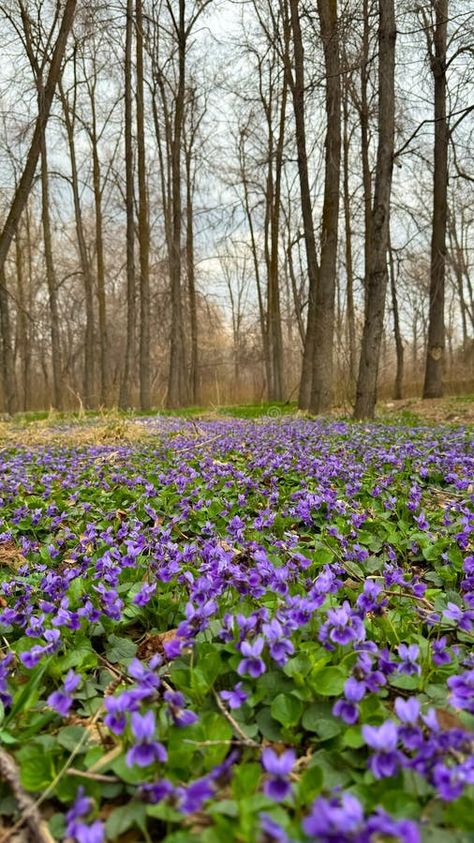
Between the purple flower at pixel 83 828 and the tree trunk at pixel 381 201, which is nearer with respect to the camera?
Result: the purple flower at pixel 83 828

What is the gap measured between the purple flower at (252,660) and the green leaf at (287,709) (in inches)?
2.8

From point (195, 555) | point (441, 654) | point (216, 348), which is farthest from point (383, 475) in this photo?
point (216, 348)

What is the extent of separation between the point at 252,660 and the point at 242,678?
13 cm

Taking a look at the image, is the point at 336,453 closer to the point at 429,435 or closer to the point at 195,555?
the point at 429,435

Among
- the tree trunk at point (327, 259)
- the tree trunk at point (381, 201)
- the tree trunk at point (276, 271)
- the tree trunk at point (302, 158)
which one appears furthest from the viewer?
the tree trunk at point (276, 271)

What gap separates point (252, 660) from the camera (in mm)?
1212

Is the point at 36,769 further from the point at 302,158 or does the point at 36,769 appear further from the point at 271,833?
the point at 302,158

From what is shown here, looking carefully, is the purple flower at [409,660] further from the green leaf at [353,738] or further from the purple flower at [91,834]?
the purple flower at [91,834]

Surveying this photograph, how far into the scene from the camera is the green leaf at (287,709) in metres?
1.13

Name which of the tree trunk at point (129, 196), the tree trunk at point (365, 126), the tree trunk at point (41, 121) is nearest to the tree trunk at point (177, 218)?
the tree trunk at point (129, 196)

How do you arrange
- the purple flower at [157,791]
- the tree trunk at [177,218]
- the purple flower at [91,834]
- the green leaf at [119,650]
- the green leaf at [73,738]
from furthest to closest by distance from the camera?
the tree trunk at [177,218], the green leaf at [119,650], the green leaf at [73,738], the purple flower at [157,791], the purple flower at [91,834]

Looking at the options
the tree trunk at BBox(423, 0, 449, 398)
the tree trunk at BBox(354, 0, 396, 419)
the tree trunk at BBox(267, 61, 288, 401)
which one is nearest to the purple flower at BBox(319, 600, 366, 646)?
the tree trunk at BBox(354, 0, 396, 419)

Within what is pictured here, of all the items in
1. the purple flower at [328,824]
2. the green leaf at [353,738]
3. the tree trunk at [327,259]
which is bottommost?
the green leaf at [353,738]

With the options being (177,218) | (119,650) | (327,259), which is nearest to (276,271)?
(177,218)
